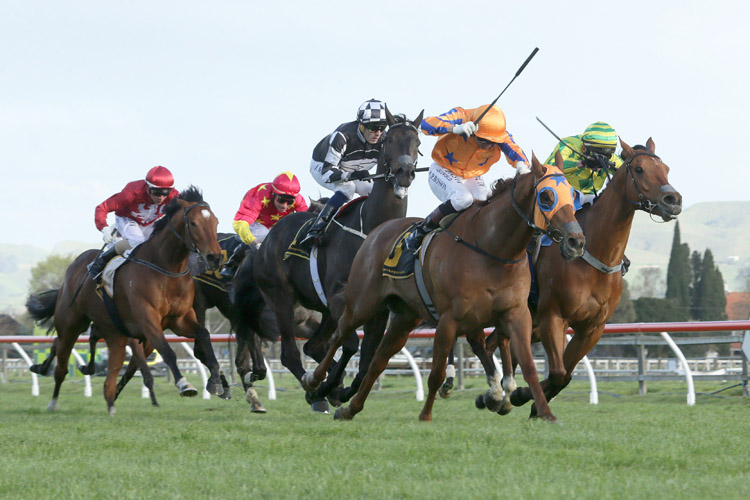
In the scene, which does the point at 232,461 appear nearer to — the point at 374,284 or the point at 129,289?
the point at 374,284

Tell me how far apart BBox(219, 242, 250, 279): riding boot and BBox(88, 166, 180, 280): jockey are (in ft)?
2.87

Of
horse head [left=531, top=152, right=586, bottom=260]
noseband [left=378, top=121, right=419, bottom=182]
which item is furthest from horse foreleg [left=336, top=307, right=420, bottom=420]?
horse head [left=531, top=152, right=586, bottom=260]

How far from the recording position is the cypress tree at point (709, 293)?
63.1 m

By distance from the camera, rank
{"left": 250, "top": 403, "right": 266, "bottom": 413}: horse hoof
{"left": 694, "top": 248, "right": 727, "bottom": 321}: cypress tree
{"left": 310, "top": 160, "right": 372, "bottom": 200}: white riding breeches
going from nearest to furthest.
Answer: {"left": 310, "top": 160, "right": 372, "bottom": 200}: white riding breeches → {"left": 250, "top": 403, "right": 266, "bottom": 413}: horse hoof → {"left": 694, "top": 248, "right": 727, "bottom": 321}: cypress tree

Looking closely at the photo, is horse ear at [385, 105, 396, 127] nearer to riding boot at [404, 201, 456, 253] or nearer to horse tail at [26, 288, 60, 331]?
riding boot at [404, 201, 456, 253]

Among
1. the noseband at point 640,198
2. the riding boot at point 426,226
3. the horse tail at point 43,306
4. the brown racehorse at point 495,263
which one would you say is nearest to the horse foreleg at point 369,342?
the brown racehorse at point 495,263

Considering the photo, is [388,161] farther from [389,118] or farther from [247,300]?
[247,300]

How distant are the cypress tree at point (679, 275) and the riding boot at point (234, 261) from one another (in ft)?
189

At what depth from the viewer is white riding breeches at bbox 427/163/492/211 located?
22.9ft

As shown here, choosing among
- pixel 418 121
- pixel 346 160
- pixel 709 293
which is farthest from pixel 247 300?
pixel 709 293

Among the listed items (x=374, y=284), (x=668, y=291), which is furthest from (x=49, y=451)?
(x=668, y=291)

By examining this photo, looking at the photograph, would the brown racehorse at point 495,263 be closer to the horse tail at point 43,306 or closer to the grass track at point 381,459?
the grass track at point 381,459

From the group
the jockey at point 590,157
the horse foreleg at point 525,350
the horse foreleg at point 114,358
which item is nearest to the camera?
the horse foreleg at point 525,350

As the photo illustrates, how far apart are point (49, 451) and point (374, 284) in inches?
101
